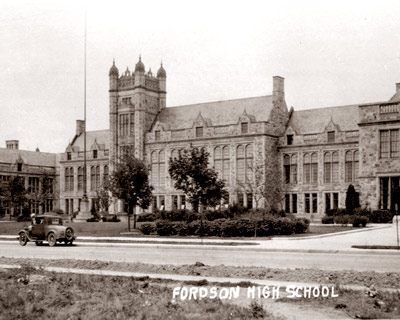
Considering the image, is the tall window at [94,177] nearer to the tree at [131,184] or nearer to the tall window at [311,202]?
the tall window at [311,202]

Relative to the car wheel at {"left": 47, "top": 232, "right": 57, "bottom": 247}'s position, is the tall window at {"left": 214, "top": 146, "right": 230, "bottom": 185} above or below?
above

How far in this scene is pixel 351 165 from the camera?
62.9 metres

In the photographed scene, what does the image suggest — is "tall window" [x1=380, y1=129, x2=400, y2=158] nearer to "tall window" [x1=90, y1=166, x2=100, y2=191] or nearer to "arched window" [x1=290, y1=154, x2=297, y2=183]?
"arched window" [x1=290, y1=154, x2=297, y2=183]

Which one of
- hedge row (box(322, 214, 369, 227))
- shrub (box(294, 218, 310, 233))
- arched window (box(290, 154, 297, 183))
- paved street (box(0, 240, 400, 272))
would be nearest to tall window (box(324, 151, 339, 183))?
arched window (box(290, 154, 297, 183))

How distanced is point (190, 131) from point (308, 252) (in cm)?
5018

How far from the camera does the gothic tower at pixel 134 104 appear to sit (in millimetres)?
77312

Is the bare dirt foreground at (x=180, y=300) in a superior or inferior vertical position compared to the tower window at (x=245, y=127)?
inferior

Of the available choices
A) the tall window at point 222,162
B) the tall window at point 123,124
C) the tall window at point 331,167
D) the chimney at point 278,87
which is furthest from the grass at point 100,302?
the tall window at point 123,124

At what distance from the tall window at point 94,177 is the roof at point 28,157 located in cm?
1777

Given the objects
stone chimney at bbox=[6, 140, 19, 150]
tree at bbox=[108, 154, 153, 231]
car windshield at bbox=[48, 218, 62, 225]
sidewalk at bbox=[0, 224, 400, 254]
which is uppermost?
stone chimney at bbox=[6, 140, 19, 150]

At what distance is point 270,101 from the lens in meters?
Result: 69.8

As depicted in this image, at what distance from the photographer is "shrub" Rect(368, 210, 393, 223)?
45.1 m

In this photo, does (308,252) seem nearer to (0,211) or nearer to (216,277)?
(216,277)

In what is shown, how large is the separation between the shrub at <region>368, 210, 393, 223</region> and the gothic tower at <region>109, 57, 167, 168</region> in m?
36.6
